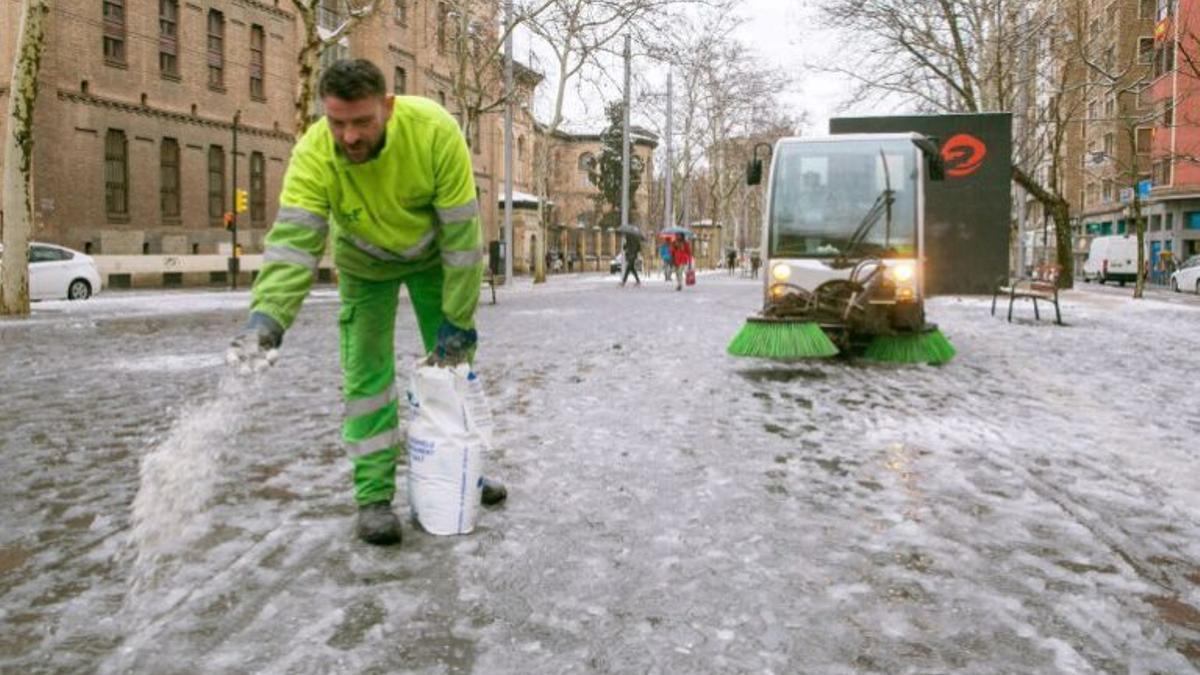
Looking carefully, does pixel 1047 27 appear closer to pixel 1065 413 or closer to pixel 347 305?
pixel 1065 413

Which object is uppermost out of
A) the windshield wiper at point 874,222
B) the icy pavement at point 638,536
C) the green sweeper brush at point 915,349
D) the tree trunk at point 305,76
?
the tree trunk at point 305,76

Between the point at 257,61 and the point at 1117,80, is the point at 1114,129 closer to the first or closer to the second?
the point at 1117,80

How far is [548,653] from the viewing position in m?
3.18

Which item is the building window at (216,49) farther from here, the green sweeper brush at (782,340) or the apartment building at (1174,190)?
the apartment building at (1174,190)

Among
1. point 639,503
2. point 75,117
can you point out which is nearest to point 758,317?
point 639,503

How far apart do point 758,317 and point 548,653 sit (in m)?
7.67

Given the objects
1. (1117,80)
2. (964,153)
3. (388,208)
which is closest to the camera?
(388,208)

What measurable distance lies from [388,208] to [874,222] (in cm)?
842

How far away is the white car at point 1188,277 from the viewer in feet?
126

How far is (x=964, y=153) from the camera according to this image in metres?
17.2

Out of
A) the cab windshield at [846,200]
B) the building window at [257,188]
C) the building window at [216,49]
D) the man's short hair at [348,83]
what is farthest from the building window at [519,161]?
the man's short hair at [348,83]

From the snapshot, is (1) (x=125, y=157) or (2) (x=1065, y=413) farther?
(1) (x=125, y=157)

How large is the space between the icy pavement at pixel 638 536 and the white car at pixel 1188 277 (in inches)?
1303

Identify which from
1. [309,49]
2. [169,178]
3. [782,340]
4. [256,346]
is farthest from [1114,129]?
[256,346]
